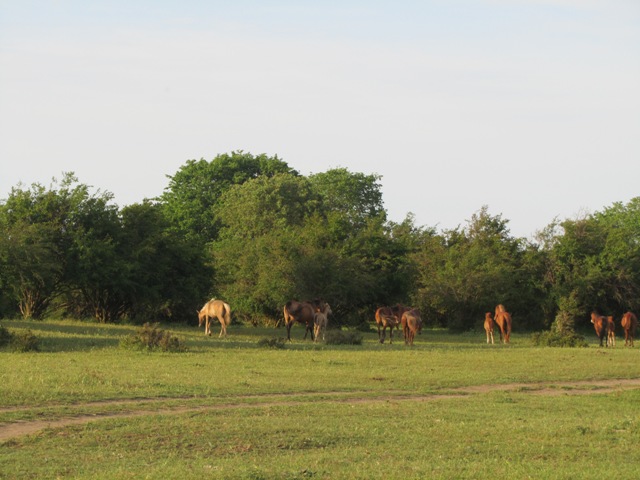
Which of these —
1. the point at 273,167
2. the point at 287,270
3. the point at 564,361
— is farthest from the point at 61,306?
the point at 273,167

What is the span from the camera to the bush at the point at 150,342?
25312mm

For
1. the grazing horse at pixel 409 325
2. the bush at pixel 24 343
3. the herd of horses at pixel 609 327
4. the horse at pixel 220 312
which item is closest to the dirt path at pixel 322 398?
the bush at pixel 24 343

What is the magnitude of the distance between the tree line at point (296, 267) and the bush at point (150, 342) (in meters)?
11.4

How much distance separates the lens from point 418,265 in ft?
162

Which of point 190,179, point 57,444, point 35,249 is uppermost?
point 190,179

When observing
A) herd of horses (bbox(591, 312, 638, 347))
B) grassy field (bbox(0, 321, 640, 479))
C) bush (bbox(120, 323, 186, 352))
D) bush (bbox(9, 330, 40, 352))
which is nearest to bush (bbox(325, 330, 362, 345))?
grassy field (bbox(0, 321, 640, 479))

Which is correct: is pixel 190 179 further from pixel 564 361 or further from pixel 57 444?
pixel 57 444

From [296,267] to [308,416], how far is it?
29032 mm

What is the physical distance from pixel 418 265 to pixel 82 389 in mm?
33634

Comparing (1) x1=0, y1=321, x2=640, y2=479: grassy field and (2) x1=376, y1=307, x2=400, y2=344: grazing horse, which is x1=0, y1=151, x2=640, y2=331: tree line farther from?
(1) x1=0, y1=321, x2=640, y2=479: grassy field

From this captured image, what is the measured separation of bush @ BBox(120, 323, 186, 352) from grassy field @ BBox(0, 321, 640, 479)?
590 millimetres

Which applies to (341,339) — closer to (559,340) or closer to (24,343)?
(559,340)

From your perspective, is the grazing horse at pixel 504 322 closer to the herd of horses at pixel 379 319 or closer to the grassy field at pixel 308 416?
the herd of horses at pixel 379 319

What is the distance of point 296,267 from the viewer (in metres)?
43.9
